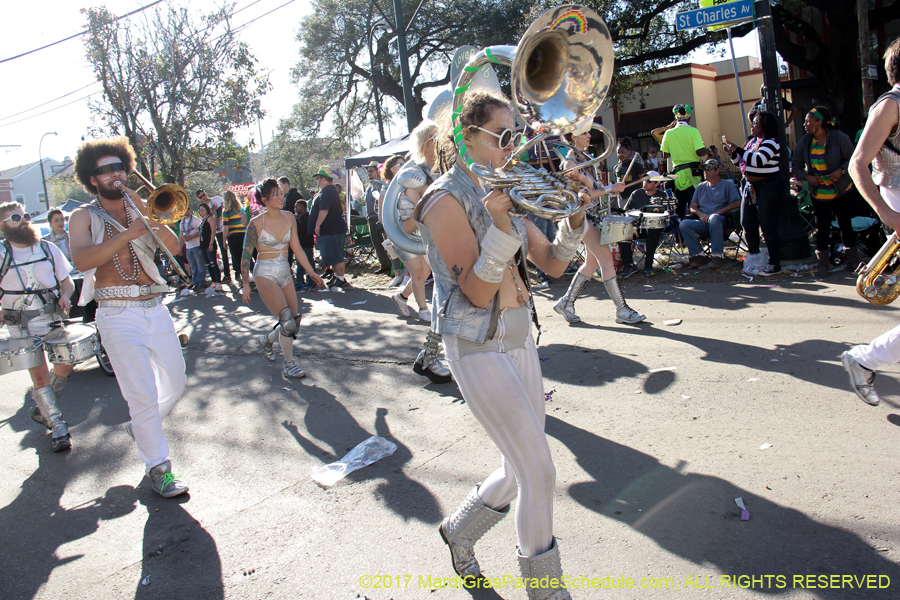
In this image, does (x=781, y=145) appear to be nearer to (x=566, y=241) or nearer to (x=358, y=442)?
(x=358, y=442)

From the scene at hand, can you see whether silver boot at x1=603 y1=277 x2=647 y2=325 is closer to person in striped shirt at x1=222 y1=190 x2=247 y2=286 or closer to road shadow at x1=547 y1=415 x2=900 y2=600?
road shadow at x1=547 y1=415 x2=900 y2=600

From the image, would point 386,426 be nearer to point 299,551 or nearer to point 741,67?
point 299,551

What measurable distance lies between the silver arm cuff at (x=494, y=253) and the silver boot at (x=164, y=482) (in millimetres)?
2802

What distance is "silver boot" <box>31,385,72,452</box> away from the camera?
5.02m

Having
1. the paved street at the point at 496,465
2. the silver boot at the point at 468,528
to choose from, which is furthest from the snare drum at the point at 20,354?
the silver boot at the point at 468,528

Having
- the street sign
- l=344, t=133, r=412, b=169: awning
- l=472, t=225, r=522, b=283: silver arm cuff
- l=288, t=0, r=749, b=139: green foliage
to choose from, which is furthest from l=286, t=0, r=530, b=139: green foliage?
l=472, t=225, r=522, b=283: silver arm cuff

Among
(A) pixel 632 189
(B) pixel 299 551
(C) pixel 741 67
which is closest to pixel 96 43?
(A) pixel 632 189

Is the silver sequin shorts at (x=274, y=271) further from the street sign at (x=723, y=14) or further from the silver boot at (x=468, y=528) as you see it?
the street sign at (x=723, y=14)

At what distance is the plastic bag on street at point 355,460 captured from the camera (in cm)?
398

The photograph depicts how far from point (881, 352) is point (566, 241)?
2.24 metres

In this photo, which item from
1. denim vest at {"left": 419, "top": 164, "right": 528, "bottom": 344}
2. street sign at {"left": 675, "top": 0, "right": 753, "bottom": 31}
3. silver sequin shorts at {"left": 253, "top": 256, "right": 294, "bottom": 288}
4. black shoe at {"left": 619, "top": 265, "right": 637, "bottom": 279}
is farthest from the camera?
black shoe at {"left": 619, "top": 265, "right": 637, "bottom": 279}

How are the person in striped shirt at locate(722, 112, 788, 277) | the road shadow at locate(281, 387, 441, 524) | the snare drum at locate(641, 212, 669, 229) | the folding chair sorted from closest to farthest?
1. the road shadow at locate(281, 387, 441, 524)
2. the snare drum at locate(641, 212, 669, 229)
3. the person in striped shirt at locate(722, 112, 788, 277)
4. the folding chair

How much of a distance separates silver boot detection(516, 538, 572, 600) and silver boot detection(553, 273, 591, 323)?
488 centimetres

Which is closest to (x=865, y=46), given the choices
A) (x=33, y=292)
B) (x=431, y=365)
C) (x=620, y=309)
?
(x=620, y=309)
